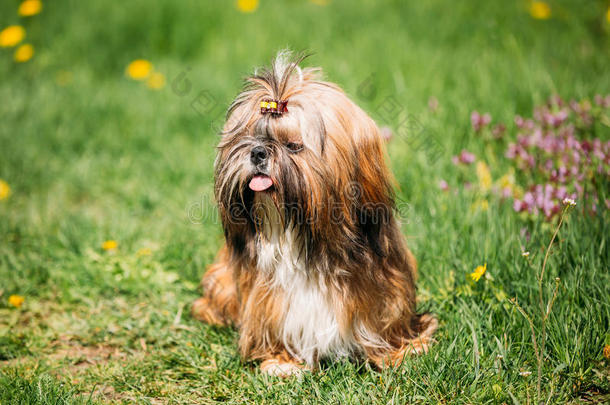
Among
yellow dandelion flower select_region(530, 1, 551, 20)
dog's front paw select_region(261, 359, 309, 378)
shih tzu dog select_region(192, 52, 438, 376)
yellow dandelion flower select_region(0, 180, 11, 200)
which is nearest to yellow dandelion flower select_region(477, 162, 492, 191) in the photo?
shih tzu dog select_region(192, 52, 438, 376)

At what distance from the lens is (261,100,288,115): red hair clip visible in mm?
2416

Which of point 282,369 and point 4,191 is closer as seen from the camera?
point 282,369

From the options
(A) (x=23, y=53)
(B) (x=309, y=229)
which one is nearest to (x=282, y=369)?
(B) (x=309, y=229)

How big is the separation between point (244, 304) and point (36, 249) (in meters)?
2.10

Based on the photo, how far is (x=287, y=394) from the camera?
2.67 m

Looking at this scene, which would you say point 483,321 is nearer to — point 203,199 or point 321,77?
point 321,77

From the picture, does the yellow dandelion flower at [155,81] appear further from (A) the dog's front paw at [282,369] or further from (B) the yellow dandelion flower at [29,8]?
(A) the dog's front paw at [282,369]

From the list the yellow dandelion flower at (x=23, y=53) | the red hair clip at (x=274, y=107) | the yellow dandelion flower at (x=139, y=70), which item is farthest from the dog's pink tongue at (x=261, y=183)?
the yellow dandelion flower at (x=23, y=53)

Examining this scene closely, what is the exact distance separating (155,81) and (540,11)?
457cm

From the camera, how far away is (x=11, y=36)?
23.8 feet

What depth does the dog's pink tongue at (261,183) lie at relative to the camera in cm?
243

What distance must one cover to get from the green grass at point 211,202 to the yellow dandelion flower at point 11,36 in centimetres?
11

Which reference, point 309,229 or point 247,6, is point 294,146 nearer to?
point 309,229

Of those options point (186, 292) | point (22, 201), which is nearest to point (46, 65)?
point (22, 201)
